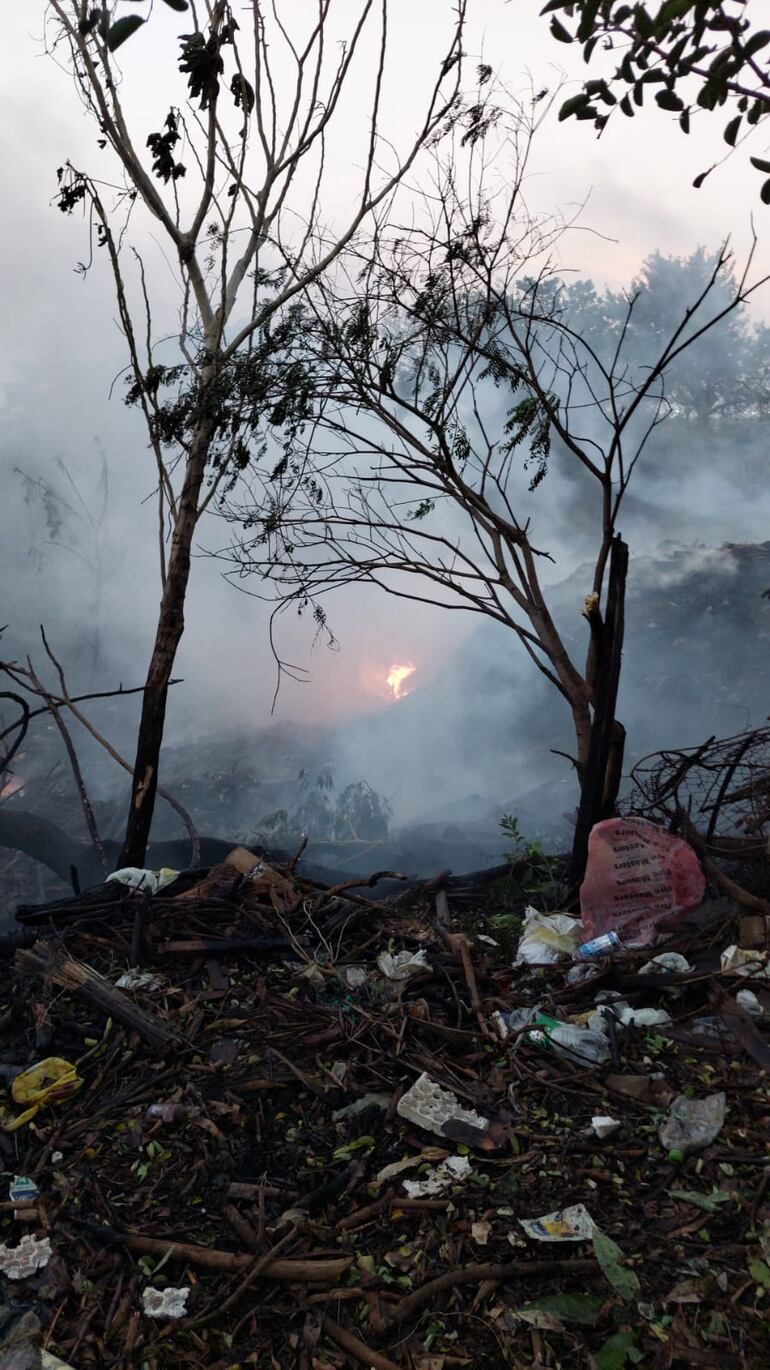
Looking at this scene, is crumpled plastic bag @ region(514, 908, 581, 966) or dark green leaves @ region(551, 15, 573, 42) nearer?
dark green leaves @ region(551, 15, 573, 42)

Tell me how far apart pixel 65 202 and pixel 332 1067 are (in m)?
5.56

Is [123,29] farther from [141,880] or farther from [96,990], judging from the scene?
[141,880]

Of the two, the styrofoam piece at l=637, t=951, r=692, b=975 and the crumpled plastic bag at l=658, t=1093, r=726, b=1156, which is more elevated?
the styrofoam piece at l=637, t=951, r=692, b=975

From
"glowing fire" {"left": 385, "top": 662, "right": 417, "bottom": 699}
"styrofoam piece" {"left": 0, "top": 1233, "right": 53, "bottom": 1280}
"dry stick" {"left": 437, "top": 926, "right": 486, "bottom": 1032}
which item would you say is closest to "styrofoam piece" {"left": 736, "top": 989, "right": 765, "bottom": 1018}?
"dry stick" {"left": 437, "top": 926, "right": 486, "bottom": 1032}

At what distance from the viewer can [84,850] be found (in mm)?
8344

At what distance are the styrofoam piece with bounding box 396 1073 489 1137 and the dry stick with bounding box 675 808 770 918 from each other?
5.99 ft

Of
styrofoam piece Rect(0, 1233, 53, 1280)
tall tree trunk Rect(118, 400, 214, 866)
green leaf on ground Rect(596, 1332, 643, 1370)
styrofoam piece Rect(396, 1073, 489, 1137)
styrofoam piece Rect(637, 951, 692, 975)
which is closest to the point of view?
green leaf on ground Rect(596, 1332, 643, 1370)

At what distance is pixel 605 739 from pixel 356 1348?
347cm

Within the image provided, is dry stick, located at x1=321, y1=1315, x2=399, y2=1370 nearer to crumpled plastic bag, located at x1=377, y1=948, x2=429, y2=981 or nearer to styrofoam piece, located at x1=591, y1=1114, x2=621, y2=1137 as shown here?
styrofoam piece, located at x1=591, y1=1114, x2=621, y2=1137

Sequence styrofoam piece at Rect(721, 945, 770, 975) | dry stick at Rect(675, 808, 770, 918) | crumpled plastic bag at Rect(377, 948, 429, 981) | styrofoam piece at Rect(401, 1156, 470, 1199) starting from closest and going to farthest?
styrofoam piece at Rect(401, 1156, 470, 1199)
styrofoam piece at Rect(721, 945, 770, 975)
crumpled plastic bag at Rect(377, 948, 429, 981)
dry stick at Rect(675, 808, 770, 918)

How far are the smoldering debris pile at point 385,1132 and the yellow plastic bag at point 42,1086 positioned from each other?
0.01 m

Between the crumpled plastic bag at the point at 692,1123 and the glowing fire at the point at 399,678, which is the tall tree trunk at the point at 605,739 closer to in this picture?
the crumpled plastic bag at the point at 692,1123

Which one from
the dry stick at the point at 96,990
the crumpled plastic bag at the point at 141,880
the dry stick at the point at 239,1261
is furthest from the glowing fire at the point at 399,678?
Result: the dry stick at the point at 239,1261

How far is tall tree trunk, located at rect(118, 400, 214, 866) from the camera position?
18.3 ft
